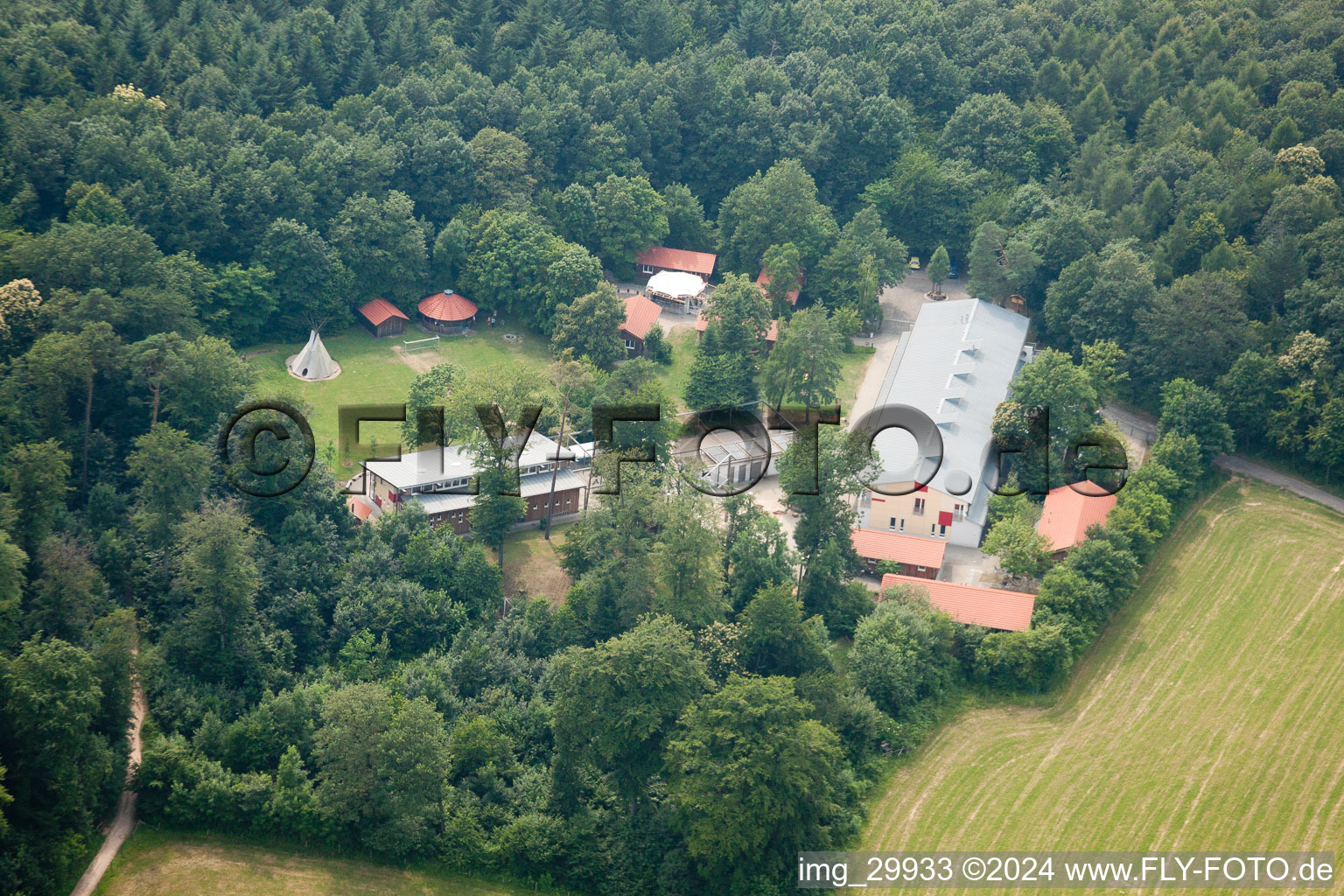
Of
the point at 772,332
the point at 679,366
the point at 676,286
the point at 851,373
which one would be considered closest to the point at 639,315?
the point at 679,366

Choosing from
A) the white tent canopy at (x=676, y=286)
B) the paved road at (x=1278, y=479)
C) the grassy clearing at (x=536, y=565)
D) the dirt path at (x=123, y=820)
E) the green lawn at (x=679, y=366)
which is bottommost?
the dirt path at (x=123, y=820)

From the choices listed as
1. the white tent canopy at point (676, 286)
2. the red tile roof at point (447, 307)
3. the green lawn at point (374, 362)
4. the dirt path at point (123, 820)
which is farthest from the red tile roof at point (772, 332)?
the dirt path at point (123, 820)

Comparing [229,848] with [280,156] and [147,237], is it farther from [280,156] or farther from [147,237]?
[280,156]

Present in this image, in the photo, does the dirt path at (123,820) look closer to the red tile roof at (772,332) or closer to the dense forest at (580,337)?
the dense forest at (580,337)

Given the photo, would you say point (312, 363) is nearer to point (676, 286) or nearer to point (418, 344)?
point (418, 344)

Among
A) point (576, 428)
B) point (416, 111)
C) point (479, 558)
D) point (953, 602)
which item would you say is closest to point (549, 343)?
point (576, 428)

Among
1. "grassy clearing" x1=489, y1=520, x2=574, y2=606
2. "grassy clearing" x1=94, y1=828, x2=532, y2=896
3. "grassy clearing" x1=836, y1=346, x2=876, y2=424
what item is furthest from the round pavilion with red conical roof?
"grassy clearing" x1=94, y1=828, x2=532, y2=896

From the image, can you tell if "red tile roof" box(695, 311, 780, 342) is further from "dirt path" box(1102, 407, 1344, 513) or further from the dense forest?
"dirt path" box(1102, 407, 1344, 513)
